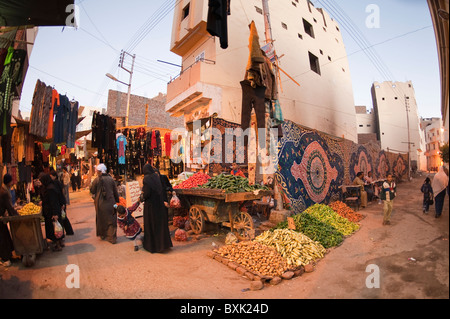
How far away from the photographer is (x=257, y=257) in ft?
14.9

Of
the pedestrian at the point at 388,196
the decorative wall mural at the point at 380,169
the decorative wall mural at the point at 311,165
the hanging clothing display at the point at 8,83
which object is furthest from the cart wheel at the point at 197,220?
the decorative wall mural at the point at 380,169

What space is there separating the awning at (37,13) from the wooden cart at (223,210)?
4.75 metres

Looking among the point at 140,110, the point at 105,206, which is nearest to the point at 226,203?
the point at 105,206

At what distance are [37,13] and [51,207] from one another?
402 centimetres

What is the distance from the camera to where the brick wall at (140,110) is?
77.0 feet

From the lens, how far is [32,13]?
462 centimetres

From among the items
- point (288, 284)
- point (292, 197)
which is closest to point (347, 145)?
point (292, 197)

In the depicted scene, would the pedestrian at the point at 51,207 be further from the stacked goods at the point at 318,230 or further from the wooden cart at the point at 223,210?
the stacked goods at the point at 318,230

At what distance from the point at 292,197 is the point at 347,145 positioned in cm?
600

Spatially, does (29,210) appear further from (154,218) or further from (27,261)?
(154,218)

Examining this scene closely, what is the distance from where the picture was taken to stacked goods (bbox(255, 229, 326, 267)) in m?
4.70

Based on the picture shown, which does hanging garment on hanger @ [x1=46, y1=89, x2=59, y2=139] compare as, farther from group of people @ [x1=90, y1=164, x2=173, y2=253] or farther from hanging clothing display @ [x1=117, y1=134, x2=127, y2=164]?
hanging clothing display @ [x1=117, y1=134, x2=127, y2=164]

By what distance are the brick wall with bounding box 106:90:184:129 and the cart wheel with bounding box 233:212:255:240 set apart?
1846 cm
